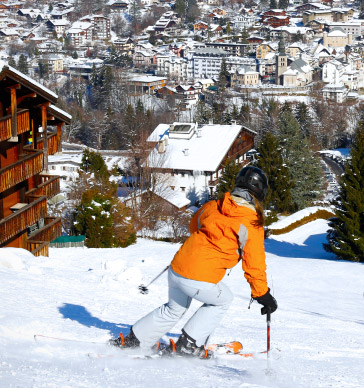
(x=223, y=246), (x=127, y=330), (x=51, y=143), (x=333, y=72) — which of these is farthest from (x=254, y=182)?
(x=333, y=72)

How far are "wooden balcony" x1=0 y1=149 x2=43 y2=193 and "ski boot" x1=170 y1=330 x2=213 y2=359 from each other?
678 cm

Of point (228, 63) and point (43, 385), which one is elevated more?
point (43, 385)

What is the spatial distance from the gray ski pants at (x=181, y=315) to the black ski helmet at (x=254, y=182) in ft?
1.79

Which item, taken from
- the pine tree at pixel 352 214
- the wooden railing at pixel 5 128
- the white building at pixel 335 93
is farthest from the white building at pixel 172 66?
the wooden railing at pixel 5 128

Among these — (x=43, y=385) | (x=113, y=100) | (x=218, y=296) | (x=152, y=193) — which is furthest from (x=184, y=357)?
(x=113, y=100)

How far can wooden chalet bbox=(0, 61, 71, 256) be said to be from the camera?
9.97 metres

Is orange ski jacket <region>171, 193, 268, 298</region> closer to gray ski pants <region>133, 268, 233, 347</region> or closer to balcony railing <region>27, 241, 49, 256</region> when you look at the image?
gray ski pants <region>133, 268, 233, 347</region>

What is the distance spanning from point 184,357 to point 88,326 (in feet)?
3.05

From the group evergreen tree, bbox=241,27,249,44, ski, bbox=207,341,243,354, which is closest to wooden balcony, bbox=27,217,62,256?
ski, bbox=207,341,243,354

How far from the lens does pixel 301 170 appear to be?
96.4 feet

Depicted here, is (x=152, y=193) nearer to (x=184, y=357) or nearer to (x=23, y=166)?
(x=23, y=166)

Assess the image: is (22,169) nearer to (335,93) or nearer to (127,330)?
(127,330)

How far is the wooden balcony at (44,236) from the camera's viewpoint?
35.5ft

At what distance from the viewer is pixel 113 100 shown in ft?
222
